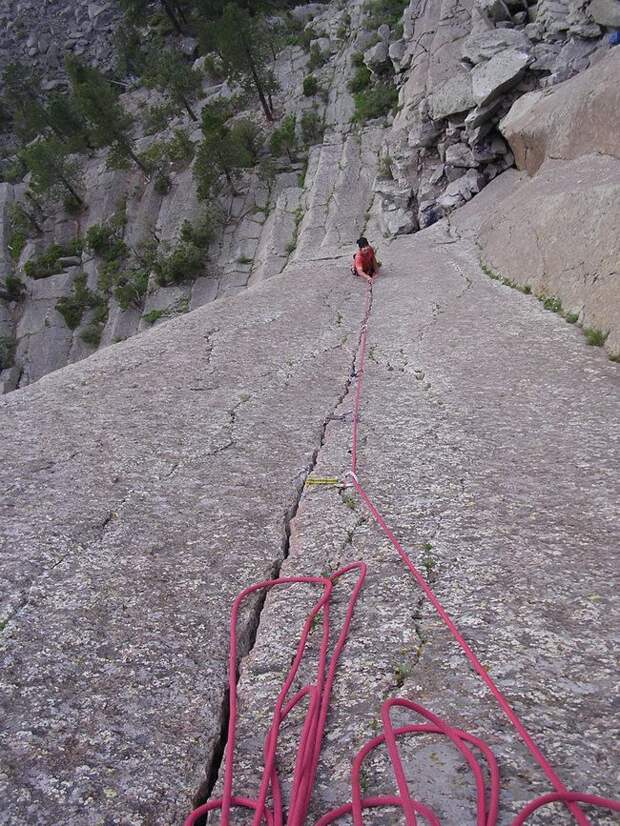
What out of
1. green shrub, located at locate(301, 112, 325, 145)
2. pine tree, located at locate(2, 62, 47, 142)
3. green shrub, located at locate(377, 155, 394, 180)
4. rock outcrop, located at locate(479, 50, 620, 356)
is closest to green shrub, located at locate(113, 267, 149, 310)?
green shrub, located at locate(301, 112, 325, 145)

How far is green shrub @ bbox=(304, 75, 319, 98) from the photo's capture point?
1309 inches

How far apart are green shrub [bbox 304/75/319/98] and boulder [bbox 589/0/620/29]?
2175cm

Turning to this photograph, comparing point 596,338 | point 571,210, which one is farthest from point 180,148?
point 596,338

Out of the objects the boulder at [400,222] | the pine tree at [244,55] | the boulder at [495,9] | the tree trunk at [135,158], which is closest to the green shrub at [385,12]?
the pine tree at [244,55]

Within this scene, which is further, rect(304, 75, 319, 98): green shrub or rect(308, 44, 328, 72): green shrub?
rect(308, 44, 328, 72): green shrub

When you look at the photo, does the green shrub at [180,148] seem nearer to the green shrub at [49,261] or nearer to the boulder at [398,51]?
the green shrub at [49,261]

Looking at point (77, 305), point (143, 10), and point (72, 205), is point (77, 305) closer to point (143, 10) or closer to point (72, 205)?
point (72, 205)

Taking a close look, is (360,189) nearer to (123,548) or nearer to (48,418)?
(48,418)

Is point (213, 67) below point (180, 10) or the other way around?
below

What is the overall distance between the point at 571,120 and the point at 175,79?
37.6 meters

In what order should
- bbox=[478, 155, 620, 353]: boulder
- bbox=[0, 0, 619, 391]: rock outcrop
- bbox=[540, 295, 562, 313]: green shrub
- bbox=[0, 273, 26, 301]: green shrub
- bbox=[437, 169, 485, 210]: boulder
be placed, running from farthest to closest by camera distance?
1. bbox=[0, 273, 26, 301]: green shrub
2. bbox=[437, 169, 485, 210]: boulder
3. bbox=[0, 0, 619, 391]: rock outcrop
4. bbox=[540, 295, 562, 313]: green shrub
5. bbox=[478, 155, 620, 353]: boulder

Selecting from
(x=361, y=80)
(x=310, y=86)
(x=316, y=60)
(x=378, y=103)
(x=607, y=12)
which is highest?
(x=316, y=60)

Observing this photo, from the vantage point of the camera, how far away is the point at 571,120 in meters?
11.7

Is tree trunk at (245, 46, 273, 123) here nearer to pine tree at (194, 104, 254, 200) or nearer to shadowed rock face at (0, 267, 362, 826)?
pine tree at (194, 104, 254, 200)
